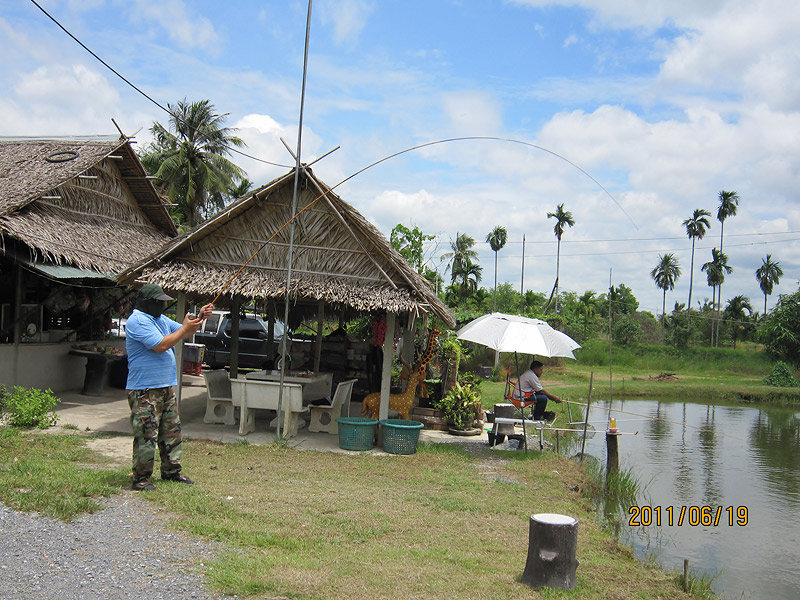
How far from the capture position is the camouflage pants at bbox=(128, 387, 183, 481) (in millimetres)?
6277

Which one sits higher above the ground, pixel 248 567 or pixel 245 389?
pixel 245 389

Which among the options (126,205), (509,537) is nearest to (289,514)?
(509,537)

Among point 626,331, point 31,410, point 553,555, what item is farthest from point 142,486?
point 626,331

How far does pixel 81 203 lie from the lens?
1348 centimetres

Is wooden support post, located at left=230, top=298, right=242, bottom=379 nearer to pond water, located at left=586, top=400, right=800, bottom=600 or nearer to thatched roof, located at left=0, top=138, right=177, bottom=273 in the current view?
thatched roof, located at left=0, top=138, right=177, bottom=273

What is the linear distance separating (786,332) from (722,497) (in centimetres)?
2476

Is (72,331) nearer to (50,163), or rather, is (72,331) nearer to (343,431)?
(50,163)

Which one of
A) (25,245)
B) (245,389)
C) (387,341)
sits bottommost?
(245,389)

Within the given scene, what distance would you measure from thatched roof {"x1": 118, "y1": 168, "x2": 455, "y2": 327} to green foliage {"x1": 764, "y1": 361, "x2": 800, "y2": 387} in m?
23.0

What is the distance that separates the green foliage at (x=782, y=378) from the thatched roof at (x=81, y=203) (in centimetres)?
2376

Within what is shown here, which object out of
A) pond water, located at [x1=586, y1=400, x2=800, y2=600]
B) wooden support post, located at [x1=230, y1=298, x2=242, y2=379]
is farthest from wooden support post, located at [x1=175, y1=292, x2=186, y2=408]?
pond water, located at [x1=586, y1=400, x2=800, y2=600]

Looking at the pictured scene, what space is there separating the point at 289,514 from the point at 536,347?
15.9 ft

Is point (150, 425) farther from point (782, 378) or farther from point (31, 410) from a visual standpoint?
point (782, 378)

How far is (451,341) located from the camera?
13.7m
